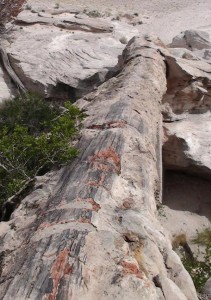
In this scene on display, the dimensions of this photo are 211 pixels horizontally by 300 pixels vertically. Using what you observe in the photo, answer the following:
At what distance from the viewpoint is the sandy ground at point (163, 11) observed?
18.2 m

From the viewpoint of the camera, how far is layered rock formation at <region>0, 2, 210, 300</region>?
349 centimetres

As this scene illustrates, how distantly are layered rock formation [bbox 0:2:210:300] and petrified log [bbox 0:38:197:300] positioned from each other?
12mm

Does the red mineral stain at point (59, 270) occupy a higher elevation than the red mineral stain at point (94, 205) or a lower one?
higher

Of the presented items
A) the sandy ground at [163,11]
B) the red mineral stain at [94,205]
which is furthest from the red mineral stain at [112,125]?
the sandy ground at [163,11]

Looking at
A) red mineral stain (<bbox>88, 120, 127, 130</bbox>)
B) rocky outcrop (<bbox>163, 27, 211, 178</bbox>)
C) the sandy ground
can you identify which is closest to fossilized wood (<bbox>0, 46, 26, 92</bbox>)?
rocky outcrop (<bbox>163, 27, 211, 178</bbox>)

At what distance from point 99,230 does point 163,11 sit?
18.1 m

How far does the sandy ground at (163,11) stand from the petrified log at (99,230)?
11.8 meters

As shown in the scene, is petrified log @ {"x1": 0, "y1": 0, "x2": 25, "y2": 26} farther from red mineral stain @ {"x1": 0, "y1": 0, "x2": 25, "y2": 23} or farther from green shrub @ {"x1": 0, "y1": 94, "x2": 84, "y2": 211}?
green shrub @ {"x1": 0, "y1": 94, "x2": 84, "y2": 211}

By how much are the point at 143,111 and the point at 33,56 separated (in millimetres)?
5560

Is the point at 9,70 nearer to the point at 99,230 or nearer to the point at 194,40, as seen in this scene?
the point at 194,40

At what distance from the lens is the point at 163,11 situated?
2036cm

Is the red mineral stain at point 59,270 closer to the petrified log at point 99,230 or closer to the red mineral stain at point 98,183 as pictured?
the petrified log at point 99,230

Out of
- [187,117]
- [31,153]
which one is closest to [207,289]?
[31,153]

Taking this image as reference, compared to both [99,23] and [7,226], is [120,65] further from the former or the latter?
[7,226]
